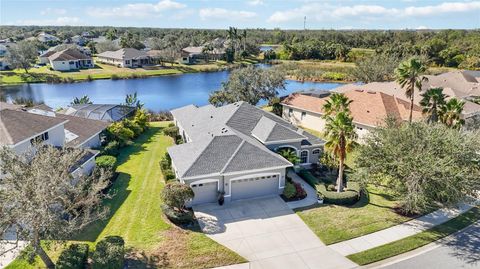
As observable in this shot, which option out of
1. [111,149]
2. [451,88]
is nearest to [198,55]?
[451,88]

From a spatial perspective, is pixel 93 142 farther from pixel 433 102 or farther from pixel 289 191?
pixel 433 102

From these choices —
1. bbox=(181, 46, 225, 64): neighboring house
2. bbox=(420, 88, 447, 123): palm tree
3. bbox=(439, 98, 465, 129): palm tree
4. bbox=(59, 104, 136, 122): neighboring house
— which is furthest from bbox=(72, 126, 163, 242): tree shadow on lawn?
bbox=(181, 46, 225, 64): neighboring house

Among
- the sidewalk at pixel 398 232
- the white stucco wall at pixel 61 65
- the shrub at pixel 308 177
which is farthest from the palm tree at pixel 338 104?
the white stucco wall at pixel 61 65

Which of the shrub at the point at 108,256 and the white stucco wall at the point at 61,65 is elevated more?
the white stucco wall at the point at 61,65

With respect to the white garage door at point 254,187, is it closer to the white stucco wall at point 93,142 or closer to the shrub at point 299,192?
the shrub at point 299,192

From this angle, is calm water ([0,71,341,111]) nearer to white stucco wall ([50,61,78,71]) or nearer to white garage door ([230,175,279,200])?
white stucco wall ([50,61,78,71])

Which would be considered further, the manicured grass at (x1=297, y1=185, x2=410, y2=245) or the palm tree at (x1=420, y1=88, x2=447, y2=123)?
the palm tree at (x1=420, y1=88, x2=447, y2=123)

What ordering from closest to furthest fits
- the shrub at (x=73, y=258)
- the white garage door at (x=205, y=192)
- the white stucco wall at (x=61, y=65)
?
the shrub at (x=73, y=258) < the white garage door at (x=205, y=192) < the white stucco wall at (x=61, y=65)
